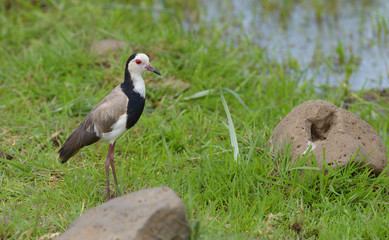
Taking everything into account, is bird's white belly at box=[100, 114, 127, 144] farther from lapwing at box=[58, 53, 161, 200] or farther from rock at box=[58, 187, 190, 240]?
rock at box=[58, 187, 190, 240]

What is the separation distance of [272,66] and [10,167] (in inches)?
146

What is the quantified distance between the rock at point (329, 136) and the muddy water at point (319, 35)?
2.04 metres

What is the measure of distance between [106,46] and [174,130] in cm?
178

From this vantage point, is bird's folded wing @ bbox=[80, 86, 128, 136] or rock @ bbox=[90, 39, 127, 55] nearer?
bird's folded wing @ bbox=[80, 86, 128, 136]

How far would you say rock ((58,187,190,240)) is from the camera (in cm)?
291

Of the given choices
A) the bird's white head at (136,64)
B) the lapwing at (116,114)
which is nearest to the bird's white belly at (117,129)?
the lapwing at (116,114)

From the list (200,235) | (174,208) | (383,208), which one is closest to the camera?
(174,208)

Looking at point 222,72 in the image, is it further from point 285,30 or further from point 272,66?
point 285,30

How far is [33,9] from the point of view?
24.6 feet

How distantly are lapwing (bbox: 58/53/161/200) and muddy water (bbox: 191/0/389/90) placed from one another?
285cm

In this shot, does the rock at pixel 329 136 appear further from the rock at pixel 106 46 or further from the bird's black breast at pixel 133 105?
the rock at pixel 106 46

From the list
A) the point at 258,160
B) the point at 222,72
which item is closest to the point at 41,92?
the point at 222,72

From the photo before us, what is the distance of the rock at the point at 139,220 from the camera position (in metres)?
2.91

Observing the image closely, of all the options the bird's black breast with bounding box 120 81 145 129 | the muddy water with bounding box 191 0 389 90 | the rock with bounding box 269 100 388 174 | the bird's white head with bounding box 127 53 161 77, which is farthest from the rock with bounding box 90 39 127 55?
the rock with bounding box 269 100 388 174
